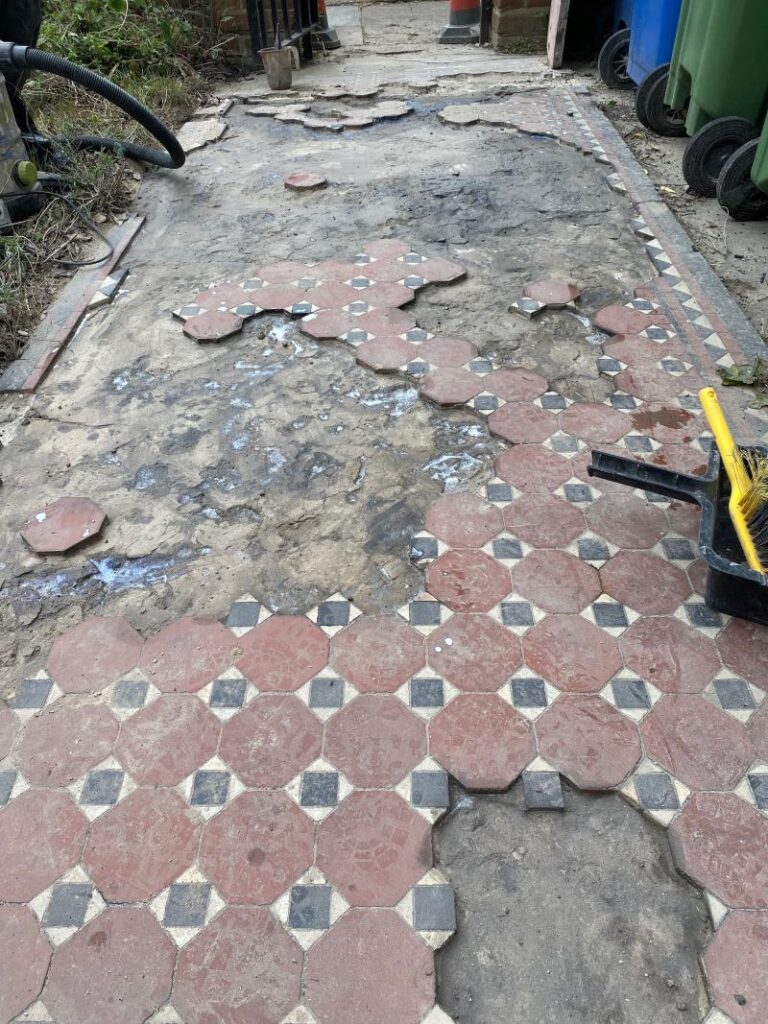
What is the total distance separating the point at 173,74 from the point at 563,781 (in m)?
7.40

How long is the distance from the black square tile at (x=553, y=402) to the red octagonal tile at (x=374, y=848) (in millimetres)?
1626

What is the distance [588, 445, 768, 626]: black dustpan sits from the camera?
70.9 inches

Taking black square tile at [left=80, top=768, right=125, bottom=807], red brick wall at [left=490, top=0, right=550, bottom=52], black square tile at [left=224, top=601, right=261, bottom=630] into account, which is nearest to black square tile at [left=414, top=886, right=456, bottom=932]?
black square tile at [left=80, top=768, right=125, bottom=807]

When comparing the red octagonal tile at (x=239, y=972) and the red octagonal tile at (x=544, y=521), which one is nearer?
the red octagonal tile at (x=239, y=972)

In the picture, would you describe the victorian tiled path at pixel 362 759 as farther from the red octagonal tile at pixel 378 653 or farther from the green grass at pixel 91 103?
the green grass at pixel 91 103

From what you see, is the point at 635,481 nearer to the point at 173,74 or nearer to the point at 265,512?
the point at 265,512

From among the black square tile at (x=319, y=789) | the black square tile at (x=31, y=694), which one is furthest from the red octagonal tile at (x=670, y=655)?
the black square tile at (x=31, y=694)

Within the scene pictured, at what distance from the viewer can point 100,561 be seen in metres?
2.19

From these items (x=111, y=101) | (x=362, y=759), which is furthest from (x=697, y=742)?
(x=111, y=101)

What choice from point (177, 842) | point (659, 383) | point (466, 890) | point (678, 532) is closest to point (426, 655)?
point (466, 890)

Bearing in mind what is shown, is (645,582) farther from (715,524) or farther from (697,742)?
(697,742)

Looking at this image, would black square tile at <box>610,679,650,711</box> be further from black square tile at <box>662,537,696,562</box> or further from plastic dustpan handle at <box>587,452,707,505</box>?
plastic dustpan handle at <box>587,452,707,505</box>

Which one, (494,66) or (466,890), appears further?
(494,66)

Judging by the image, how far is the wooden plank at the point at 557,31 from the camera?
6.62 metres
